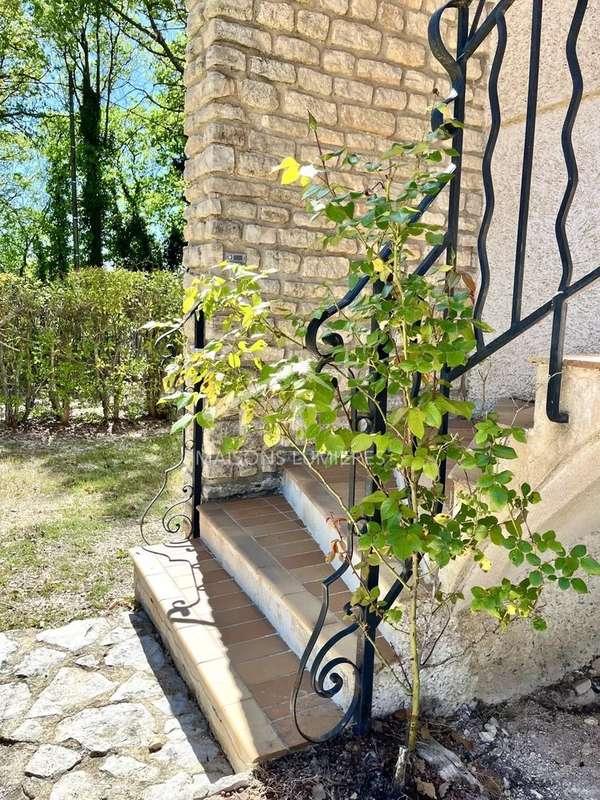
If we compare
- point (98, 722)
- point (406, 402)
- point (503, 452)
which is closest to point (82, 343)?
point (98, 722)

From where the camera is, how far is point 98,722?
2215mm

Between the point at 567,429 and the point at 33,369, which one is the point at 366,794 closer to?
the point at 567,429

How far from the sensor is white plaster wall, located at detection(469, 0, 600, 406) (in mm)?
2848

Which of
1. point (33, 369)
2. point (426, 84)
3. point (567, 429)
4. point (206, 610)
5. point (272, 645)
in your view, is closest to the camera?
point (567, 429)

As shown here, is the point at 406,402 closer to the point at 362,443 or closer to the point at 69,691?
the point at 362,443

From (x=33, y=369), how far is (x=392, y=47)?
5.00 m

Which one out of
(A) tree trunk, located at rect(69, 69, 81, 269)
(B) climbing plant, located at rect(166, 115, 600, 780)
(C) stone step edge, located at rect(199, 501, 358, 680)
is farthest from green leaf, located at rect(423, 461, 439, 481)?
(A) tree trunk, located at rect(69, 69, 81, 269)

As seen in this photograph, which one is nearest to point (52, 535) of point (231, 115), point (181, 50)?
point (231, 115)

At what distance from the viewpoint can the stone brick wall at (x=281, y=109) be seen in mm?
3232

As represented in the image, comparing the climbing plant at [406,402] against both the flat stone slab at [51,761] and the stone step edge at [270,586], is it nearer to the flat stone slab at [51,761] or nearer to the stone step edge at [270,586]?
the stone step edge at [270,586]

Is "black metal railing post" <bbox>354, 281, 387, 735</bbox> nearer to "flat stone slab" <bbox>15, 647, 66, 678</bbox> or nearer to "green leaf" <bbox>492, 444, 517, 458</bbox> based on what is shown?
"green leaf" <bbox>492, 444, 517, 458</bbox>

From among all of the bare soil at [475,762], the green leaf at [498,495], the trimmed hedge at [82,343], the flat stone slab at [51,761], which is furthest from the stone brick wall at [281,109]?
the trimmed hedge at [82,343]

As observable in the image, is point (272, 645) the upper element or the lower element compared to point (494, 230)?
lower

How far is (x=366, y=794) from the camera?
1659 mm
